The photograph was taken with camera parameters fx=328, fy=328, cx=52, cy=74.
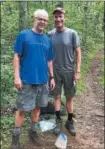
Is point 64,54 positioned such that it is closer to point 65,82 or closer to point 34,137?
point 65,82

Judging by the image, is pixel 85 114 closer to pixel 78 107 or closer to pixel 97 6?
pixel 78 107

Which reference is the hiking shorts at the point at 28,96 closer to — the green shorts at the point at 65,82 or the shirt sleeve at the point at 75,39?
the green shorts at the point at 65,82

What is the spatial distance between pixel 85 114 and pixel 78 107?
53 cm

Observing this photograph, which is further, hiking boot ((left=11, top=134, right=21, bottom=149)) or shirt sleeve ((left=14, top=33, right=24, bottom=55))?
hiking boot ((left=11, top=134, right=21, bottom=149))

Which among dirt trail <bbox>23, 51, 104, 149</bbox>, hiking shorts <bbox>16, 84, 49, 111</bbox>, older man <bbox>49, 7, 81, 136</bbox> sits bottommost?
dirt trail <bbox>23, 51, 104, 149</bbox>

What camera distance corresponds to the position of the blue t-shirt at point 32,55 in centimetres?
520

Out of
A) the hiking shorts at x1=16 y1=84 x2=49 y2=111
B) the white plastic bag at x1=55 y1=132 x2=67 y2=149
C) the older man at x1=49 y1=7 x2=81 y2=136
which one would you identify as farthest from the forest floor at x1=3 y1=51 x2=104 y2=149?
the hiking shorts at x1=16 y1=84 x2=49 y2=111

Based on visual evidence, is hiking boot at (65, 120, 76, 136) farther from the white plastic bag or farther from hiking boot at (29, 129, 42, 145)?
hiking boot at (29, 129, 42, 145)

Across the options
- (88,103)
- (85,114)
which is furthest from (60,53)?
(88,103)

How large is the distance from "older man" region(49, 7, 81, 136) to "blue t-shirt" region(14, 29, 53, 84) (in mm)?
753

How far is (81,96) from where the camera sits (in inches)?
405

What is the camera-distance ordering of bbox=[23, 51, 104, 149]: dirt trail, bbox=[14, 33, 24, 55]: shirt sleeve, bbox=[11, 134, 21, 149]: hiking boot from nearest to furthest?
bbox=[14, 33, 24, 55]: shirt sleeve
bbox=[11, 134, 21, 149]: hiking boot
bbox=[23, 51, 104, 149]: dirt trail

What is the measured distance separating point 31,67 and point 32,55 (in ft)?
0.65

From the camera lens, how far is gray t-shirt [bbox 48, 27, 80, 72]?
619 centimetres
